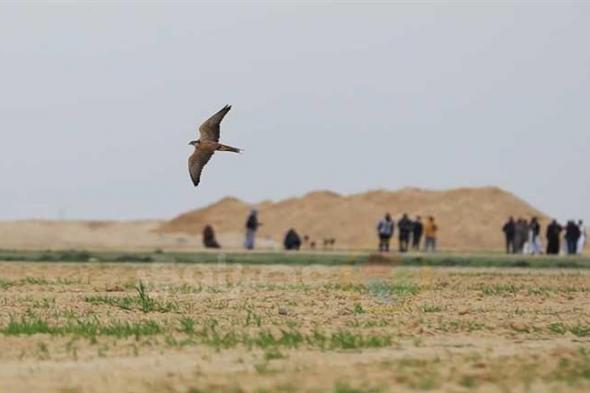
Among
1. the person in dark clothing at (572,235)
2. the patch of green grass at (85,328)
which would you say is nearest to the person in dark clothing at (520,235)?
the person in dark clothing at (572,235)

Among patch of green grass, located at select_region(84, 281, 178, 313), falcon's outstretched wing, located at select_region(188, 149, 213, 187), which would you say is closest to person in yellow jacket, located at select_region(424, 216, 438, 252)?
falcon's outstretched wing, located at select_region(188, 149, 213, 187)

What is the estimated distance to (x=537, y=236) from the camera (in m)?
55.5

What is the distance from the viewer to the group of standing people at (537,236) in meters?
55.4

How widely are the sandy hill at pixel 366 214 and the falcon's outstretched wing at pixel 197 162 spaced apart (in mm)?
65935

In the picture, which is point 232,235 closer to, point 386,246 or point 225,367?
point 386,246

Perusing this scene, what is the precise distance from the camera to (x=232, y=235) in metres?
92.5

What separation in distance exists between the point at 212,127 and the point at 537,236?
33.6 metres

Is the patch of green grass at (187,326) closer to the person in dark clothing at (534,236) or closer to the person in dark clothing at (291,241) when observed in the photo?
the person in dark clothing at (534,236)

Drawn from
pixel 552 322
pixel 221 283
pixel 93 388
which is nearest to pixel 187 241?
pixel 221 283

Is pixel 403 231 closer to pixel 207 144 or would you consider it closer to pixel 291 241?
pixel 291 241

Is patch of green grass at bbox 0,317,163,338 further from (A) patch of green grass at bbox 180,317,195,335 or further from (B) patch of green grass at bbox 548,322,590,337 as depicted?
(B) patch of green grass at bbox 548,322,590,337

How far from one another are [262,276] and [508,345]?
15536mm

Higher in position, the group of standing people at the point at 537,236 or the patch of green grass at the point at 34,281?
the group of standing people at the point at 537,236

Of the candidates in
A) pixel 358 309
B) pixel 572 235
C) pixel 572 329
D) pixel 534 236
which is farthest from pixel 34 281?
pixel 572 235
